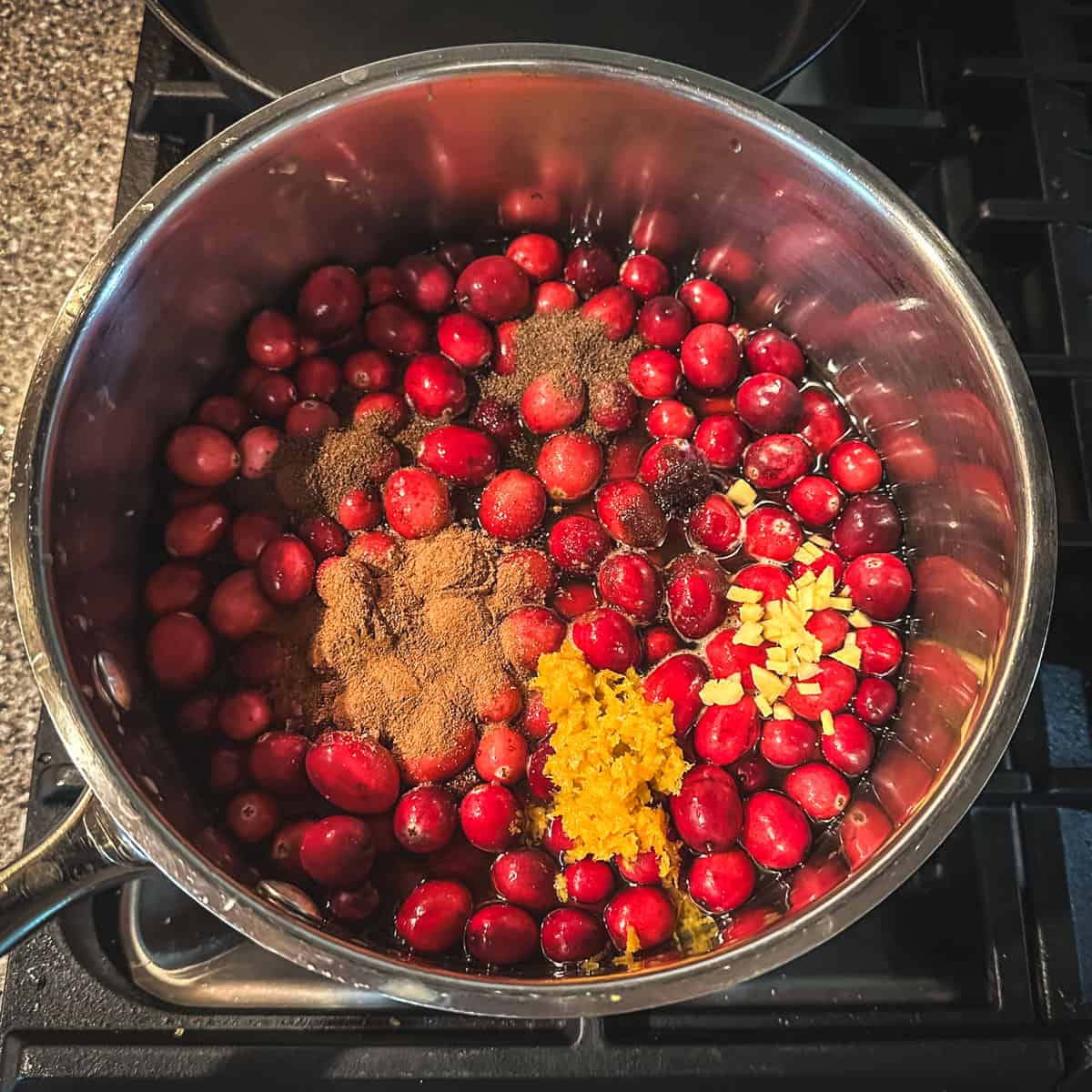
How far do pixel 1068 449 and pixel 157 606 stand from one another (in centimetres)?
97

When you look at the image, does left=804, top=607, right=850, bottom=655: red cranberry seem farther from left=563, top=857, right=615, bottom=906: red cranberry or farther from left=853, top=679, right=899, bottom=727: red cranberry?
left=563, top=857, right=615, bottom=906: red cranberry

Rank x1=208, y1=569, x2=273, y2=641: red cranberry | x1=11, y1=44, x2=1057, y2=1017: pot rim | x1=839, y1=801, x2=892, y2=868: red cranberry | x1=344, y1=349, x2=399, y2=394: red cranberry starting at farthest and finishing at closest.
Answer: x1=344, y1=349, x2=399, y2=394: red cranberry → x1=208, y1=569, x2=273, y2=641: red cranberry → x1=839, y1=801, x2=892, y2=868: red cranberry → x1=11, y1=44, x2=1057, y2=1017: pot rim

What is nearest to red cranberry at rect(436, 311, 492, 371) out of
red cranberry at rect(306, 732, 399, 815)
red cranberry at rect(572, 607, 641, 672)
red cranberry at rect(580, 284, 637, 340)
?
red cranberry at rect(580, 284, 637, 340)

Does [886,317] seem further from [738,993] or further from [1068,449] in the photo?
[738,993]

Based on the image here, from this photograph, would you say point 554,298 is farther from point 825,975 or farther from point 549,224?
point 825,975

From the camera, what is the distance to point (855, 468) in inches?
39.4

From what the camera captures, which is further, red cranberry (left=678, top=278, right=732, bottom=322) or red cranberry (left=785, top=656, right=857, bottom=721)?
red cranberry (left=678, top=278, right=732, bottom=322)

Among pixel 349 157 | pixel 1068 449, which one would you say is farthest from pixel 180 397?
pixel 1068 449

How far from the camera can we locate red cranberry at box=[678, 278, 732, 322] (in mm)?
1040

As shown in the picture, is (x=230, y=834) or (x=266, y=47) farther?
(x=266, y=47)

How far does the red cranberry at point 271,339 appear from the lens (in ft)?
3.25

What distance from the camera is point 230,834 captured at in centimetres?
85

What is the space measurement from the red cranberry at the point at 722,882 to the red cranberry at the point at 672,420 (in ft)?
A: 1.44

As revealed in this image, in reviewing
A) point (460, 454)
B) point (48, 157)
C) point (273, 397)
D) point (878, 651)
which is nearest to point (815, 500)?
point (878, 651)
